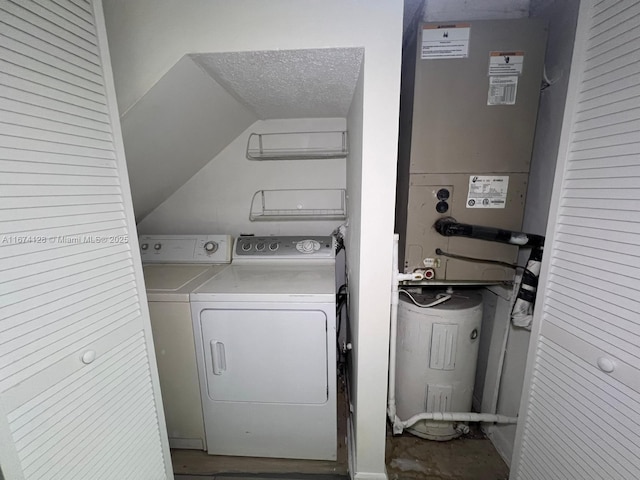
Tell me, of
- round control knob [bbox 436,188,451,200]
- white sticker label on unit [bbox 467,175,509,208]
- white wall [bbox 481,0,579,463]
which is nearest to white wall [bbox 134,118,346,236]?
round control knob [bbox 436,188,451,200]

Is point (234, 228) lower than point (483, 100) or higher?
lower

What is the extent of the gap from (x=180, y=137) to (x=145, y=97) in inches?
17.8

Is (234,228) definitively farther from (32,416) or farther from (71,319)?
(32,416)

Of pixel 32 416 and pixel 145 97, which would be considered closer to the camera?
pixel 32 416

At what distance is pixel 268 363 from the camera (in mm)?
1524

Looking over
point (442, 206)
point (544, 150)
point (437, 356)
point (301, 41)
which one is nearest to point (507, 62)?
point (544, 150)

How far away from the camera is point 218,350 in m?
1.53

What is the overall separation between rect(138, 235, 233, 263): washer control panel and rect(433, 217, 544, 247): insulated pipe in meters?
1.60

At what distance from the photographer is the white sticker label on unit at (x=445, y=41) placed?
1263 mm

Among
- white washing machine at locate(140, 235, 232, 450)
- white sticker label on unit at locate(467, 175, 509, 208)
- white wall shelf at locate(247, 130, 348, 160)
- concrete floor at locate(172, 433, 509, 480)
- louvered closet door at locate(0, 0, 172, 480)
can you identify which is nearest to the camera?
louvered closet door at locate(0, 0, 172, 480)

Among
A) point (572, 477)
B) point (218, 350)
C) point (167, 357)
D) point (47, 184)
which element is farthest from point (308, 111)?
point (572, 477)

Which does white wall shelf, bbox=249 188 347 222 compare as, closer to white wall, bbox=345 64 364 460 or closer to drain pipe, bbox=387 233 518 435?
white wall, bbox=345 64 364 460

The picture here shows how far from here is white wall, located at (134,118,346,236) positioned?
2.18 metres

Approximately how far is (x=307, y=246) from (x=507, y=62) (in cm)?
160
